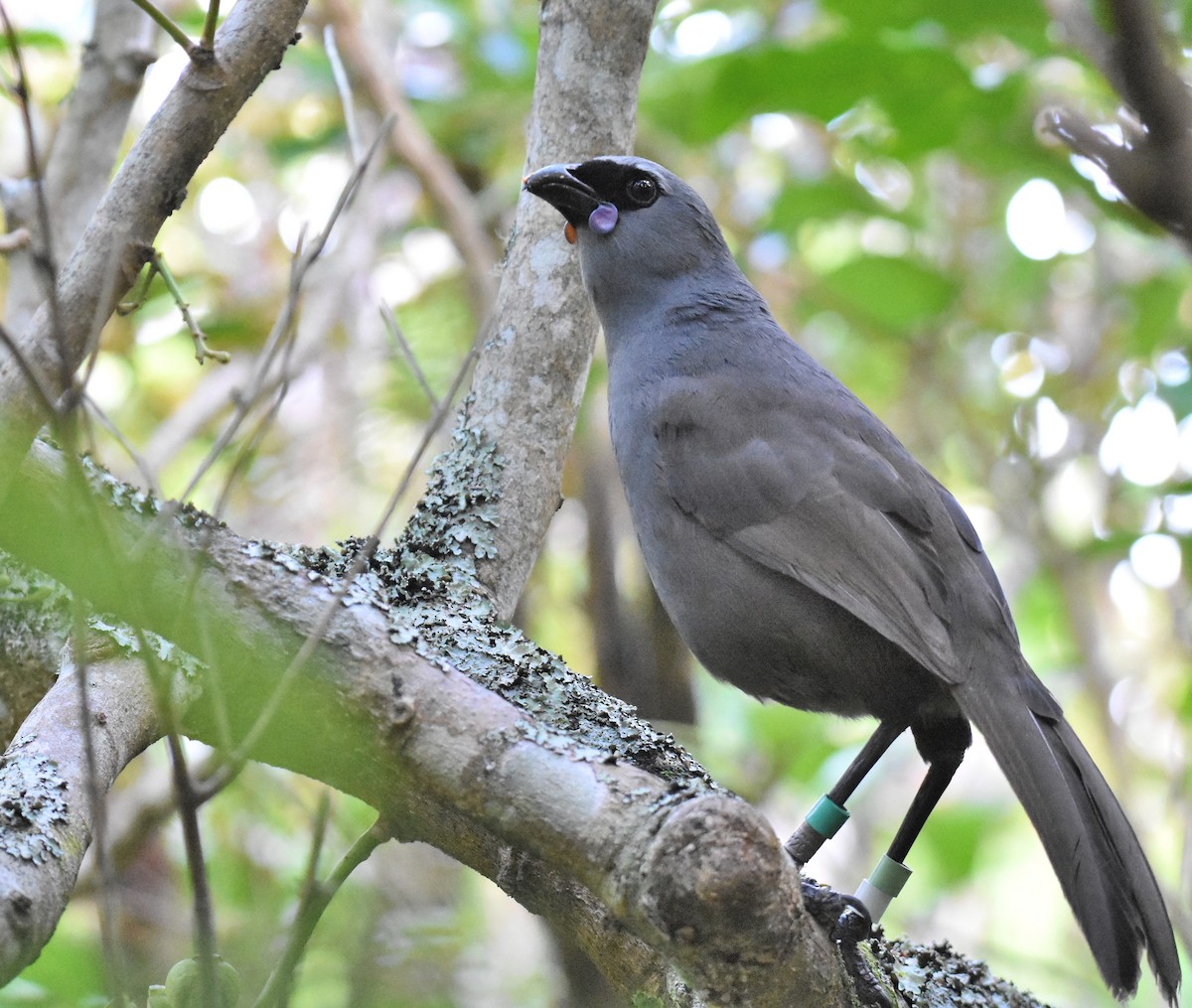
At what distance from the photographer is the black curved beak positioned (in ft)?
11.8

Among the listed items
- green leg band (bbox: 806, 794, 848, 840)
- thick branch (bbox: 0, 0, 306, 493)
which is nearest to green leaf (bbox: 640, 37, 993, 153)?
thick branch (bbox: 0, 0, 306, 493)

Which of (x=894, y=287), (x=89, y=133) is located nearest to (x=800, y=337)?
(x=894, y=287)

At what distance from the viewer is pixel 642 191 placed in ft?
12.9

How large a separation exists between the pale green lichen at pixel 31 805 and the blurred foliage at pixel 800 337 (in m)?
1.39

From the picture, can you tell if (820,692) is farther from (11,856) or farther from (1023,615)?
(1023,615)

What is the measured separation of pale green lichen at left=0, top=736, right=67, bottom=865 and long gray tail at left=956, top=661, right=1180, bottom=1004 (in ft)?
6.40

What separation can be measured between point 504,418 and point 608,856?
166 centimetres

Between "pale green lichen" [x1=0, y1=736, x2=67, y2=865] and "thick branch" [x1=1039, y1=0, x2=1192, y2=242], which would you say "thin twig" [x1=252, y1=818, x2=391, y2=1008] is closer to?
"pale green lichen" [x1=0, y1=736, x2=67, y2=865]

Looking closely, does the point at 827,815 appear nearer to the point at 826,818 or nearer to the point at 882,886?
the point at 826,818

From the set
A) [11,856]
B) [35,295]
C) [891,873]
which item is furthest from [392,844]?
[11,856]

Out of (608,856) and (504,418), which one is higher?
(504,418)

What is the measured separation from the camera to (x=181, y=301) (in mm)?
2803

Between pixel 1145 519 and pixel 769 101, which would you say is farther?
pixel 1145 519

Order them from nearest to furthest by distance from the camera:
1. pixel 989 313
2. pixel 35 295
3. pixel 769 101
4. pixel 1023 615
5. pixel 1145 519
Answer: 1. pixel 35 295
2. pixel 769 101
3. pixel 1145 519
4. pixel 989 313
5. pixel 1023 615
